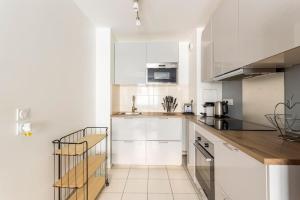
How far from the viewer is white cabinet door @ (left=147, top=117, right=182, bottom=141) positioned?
3.13 meters

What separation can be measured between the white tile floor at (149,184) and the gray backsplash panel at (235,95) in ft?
3.57

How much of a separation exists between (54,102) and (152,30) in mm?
1903

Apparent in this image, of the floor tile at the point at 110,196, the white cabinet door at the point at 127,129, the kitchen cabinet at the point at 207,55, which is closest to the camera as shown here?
the floor tile at the point at 110,196

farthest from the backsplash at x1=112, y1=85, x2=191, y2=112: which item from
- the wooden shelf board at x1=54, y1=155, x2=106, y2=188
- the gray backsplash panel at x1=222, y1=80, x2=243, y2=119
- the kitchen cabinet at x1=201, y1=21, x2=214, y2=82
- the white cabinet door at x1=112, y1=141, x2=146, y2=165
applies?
the wooden shelf board at x1=54, y1=155, x2=106, y2=188

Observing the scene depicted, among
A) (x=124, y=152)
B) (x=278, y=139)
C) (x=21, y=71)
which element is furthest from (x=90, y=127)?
(x=278, y=139)

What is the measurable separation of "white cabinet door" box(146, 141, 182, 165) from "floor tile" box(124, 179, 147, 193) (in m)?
0.52

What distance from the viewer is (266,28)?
46.2 inches

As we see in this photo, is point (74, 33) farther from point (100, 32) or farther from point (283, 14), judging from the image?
point (283, 14)

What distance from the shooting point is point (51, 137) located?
1749mm

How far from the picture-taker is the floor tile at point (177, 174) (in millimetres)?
2770

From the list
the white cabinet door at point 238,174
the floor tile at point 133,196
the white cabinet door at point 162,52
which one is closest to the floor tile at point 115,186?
the floor tile at point 133,196

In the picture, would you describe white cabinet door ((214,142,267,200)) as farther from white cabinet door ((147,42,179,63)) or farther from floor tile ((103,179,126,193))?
white cabinet door ((147,42,179,63))

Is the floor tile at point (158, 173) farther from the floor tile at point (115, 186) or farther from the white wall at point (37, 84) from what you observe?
the white wall at point (37, 84)

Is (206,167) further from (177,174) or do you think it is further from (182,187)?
(177,174)
